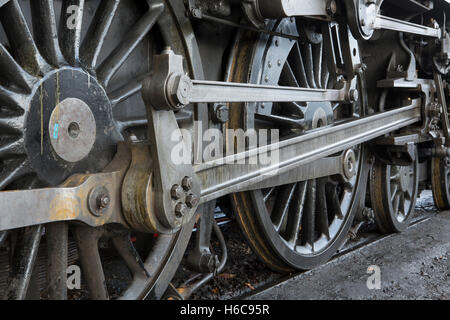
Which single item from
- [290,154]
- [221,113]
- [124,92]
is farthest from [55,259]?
[290,154]

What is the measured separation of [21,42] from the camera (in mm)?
1123

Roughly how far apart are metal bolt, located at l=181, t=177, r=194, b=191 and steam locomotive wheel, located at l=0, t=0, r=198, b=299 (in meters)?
0.23

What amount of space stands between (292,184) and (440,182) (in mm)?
2088

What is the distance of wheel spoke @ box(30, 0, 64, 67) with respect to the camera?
1170mm

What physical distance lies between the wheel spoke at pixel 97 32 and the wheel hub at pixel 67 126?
7cm

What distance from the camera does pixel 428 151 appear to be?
3641 millimetres

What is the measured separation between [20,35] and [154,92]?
1.17 feet

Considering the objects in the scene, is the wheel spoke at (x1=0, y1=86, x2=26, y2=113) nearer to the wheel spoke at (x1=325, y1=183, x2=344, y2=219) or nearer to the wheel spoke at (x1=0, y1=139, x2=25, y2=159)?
the wheel spoke at (x1=0, y1=139, x2=25, y2=159)

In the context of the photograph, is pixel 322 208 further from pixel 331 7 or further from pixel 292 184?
pixel 331 7

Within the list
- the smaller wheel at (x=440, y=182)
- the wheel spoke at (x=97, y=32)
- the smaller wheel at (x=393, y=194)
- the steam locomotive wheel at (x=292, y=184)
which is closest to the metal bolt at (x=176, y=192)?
the wheel spoke at (x=97, y=32)
